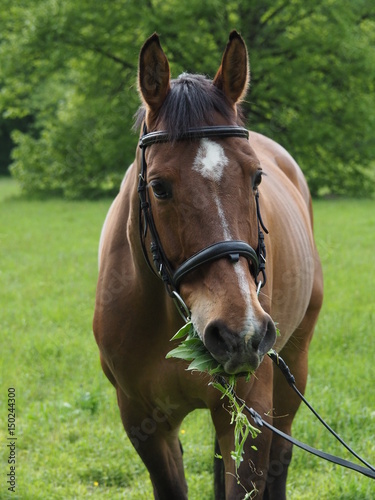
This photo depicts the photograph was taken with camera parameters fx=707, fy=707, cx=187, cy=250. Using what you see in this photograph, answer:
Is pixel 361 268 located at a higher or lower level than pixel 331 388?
lower

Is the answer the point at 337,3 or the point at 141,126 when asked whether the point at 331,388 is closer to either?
the point at 141,126

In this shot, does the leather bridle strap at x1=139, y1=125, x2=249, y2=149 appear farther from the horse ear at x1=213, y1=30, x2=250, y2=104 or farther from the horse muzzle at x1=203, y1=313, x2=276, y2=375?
the horse muzzle at x1=203, y1=313, x2=276, y2=375

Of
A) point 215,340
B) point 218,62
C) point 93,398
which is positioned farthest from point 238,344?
point 218,62

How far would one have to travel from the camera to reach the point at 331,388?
543 cm

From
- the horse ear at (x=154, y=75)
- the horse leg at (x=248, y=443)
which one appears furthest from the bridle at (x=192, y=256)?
the horse leg at (x=248, y=443)

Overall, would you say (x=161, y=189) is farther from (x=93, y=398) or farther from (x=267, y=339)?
(x=93, y=398)

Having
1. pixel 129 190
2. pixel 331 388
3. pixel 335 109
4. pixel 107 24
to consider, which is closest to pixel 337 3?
pixel 335 109

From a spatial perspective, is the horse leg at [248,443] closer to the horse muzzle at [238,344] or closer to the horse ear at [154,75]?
the horse muzzle at [238,344]

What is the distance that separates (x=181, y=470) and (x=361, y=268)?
7.04 meters

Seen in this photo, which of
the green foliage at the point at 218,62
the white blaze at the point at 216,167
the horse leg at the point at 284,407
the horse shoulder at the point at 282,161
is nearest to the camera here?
the white blaze at the point at 216,167

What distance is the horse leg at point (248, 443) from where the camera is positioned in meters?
2.98

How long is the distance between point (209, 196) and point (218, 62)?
18.5 m

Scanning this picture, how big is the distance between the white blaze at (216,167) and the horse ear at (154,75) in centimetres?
33

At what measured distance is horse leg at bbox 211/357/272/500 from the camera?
298 centimetres
